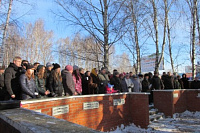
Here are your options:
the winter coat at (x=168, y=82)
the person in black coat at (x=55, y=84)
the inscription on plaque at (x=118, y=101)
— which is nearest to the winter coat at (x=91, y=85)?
the inscription on plaque at (x=118, y=101)

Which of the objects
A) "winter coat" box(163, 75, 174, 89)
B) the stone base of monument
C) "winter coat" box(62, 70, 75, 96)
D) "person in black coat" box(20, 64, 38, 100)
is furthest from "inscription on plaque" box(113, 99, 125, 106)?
"winter coat" box(163, 75, 174, 89)

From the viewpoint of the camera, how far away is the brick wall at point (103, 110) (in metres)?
4.67

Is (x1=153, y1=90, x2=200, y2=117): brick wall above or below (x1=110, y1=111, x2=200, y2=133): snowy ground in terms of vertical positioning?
above

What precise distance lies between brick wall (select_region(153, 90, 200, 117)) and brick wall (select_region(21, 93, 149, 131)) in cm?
269

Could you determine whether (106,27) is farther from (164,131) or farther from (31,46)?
(31,46)

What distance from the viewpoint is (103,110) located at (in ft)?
20.7

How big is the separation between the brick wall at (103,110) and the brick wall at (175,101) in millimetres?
2694

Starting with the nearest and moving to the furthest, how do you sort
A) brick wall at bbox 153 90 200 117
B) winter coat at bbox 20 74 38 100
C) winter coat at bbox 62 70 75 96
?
1. winter coat at bbox 20 74 38 100
2. winter coat at bbox 62 70 75 96
3. brick wall at bbox 153 90 200 117

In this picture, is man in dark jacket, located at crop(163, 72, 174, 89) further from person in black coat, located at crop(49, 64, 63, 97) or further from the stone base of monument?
the stone base of monument

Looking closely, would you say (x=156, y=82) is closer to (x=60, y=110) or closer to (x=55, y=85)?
(x=55, y=85)

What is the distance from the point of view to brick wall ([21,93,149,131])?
467cm

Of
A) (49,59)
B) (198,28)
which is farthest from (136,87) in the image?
(49,59)

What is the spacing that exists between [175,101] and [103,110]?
5.44 metres

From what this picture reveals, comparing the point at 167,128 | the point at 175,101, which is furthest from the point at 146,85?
the point at 167,128
